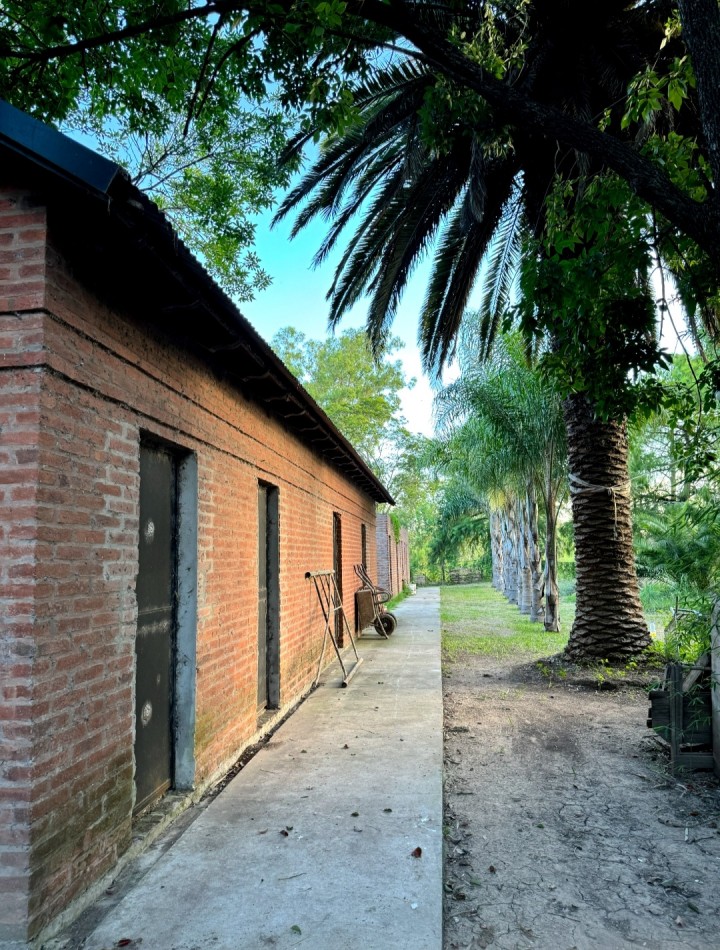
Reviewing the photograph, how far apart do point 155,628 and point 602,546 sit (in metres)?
6.54

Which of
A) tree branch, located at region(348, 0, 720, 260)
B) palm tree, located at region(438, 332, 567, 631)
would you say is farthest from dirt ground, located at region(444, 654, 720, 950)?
palm tree, located at region(438, 332, 567, 631)

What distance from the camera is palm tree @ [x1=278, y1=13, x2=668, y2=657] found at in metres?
6.84

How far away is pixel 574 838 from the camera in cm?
363

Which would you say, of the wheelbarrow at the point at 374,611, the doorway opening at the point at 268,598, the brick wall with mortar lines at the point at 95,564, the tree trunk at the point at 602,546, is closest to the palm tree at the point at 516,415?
the tree trunk at the point at 602,546

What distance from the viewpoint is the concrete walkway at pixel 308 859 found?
240cm

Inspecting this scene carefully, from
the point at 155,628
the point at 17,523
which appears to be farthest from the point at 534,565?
the point at 17,523

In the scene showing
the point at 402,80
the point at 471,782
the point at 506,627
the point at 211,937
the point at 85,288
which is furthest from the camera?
the point at 506,627

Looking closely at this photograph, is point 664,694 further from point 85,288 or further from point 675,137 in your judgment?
point 85,288

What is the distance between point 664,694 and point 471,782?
5.34 feet

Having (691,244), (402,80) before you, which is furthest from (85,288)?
(402,80)

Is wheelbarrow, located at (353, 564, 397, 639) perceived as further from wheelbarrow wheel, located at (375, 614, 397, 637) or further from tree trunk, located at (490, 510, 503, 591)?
tree trunk, located at (490, 510, 503, 591)

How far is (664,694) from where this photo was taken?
15.5 ft

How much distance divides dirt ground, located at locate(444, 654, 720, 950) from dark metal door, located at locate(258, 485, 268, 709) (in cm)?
178

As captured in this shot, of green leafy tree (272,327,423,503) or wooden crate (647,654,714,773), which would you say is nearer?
wooden crate (647,654,714,773)
